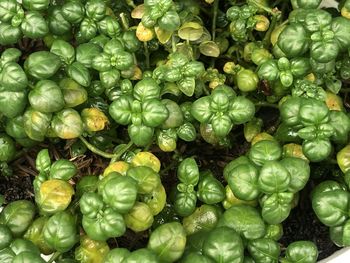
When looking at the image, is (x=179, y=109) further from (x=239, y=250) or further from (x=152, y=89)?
(x=239, y=250)

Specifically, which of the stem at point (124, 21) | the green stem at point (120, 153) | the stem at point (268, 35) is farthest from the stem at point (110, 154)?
the stem at point (268, 35)

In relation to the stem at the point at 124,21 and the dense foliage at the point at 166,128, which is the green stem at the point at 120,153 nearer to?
the dense foliage at the point at 166,128

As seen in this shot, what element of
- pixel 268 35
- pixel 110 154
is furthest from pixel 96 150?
pixel 268 35

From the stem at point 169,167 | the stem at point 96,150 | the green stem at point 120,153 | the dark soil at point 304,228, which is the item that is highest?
the green stem at point 120,153

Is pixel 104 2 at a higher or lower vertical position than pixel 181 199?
higher

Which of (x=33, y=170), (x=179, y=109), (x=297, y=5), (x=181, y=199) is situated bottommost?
(x=33, y=170)

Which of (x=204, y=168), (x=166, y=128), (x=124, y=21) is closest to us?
(x=166, y=128)

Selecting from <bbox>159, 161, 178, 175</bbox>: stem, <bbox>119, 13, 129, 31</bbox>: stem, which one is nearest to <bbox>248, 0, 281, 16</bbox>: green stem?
<bbox>119, 13, 129, 31</bbox>: stem

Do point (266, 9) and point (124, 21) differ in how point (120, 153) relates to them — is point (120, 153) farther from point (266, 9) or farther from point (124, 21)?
point (266, 9)

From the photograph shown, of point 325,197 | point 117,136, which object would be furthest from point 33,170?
point 325,197
